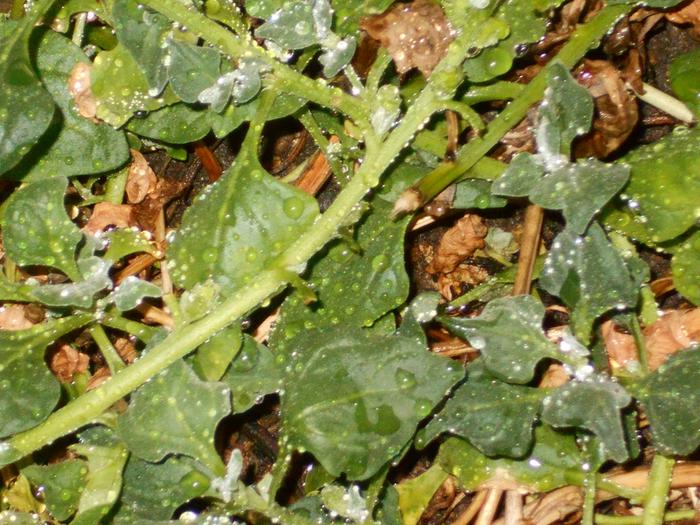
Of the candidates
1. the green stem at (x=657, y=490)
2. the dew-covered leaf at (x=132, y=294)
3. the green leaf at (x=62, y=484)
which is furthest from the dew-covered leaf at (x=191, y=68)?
the green stem at (x=657, y=490)

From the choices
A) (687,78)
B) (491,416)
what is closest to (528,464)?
(491,416)

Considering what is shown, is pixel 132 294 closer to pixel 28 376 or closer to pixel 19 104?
pixel 28 376

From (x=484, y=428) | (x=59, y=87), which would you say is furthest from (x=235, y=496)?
(x=59, y=87)

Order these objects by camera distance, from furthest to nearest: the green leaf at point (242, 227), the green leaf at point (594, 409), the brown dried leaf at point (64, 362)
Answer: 1. the brown dried leaf at point (64, 362)
2. the green leaf at point (242, 227)
3. the green leaf at point (594, 409)

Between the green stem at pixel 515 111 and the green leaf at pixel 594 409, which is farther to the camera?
the green stem at pixel 515 111

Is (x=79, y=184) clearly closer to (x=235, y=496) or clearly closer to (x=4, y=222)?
(x=4, y=222)

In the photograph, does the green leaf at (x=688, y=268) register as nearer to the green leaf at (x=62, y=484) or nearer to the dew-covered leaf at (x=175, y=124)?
the dew-covered leaf at (x=175, y=124)

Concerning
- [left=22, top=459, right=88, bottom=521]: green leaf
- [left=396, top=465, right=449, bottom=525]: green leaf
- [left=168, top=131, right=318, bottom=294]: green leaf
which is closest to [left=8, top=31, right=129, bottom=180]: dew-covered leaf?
[left=168, top=131, right=318, bottom=294]: green leaf
